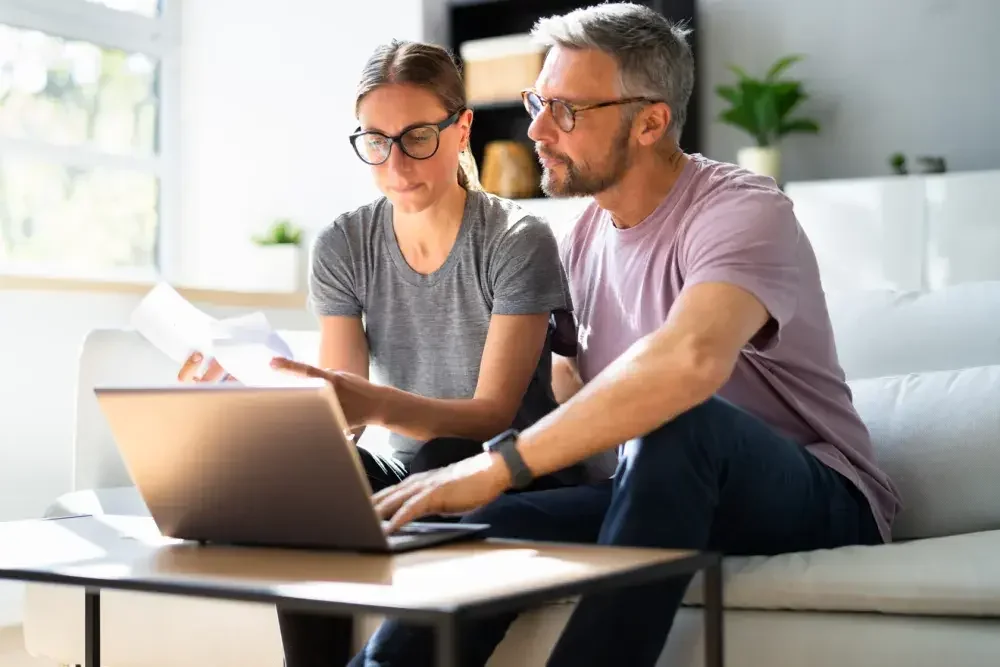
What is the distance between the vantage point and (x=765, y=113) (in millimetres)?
4211

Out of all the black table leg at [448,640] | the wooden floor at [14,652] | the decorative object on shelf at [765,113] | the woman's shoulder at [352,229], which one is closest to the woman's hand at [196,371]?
the woman's shoulder at [352,229]

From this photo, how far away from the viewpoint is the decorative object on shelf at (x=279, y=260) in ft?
15.4

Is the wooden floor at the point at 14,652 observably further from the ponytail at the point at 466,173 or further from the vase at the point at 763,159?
the vase at the point at 763,159

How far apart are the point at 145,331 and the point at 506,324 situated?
0.50m

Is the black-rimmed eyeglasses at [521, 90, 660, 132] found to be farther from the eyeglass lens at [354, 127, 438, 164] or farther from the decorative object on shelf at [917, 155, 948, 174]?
the decorative object on shelf at [917, 155, 948, 174]

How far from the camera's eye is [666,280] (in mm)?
1763

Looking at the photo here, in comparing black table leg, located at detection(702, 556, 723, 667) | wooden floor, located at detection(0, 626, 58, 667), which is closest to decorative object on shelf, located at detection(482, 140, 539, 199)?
wooden floor, located at detection(0, 626, 58, 667)

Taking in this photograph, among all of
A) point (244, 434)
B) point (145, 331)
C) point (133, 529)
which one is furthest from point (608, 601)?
point (145, 331)

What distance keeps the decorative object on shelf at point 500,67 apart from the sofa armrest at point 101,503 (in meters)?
2.50

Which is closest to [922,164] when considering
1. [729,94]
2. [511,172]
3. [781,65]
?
[781,65]

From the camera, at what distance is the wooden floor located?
3.09 m

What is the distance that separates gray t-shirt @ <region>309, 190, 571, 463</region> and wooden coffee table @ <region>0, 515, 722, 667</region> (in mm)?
602

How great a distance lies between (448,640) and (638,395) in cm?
56

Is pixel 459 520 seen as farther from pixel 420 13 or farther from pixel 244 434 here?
pixel 420 13
